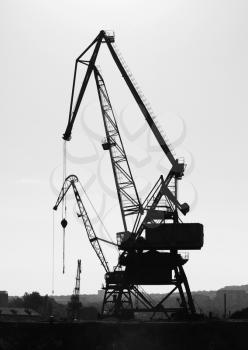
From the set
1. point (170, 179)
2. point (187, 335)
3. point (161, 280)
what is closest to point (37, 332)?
point (187, 335)

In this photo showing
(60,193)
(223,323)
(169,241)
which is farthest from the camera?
(60,193)

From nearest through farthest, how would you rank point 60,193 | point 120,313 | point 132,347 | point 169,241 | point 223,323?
point 132,347, point 223,323, point 169,241, point 120,313, point 60,193

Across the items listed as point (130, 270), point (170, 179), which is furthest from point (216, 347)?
point (170, 179)

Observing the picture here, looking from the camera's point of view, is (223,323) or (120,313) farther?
(120,313)

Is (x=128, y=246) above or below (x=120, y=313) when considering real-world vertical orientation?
above

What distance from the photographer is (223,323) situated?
6662cm

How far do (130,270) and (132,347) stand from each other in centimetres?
2618

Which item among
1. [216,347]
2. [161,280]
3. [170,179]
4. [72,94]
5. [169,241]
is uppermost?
[72,94]

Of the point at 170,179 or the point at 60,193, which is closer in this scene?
the point at 170,179

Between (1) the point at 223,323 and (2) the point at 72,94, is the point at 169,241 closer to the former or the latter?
(1) the point at 223,323

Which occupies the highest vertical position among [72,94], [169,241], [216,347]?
[72,94]

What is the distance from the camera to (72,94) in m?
90.6

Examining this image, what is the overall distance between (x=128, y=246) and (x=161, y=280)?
6.81 meters

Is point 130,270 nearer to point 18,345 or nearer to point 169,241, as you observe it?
point 169,241
